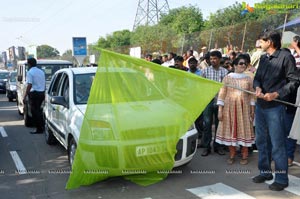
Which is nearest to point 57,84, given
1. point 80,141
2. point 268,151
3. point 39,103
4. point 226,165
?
point 39,103

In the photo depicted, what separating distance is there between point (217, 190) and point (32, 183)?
8.81 feet

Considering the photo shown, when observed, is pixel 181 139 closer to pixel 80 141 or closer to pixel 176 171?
pixel 176 171

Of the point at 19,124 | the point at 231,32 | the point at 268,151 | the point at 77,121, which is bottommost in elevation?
the point at 19,124

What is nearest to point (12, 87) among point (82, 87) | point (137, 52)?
point (137, 52)

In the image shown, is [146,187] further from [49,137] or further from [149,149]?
[49,137]

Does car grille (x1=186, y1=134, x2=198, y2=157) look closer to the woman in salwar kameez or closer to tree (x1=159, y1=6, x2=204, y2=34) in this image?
the woman in salwar kameez

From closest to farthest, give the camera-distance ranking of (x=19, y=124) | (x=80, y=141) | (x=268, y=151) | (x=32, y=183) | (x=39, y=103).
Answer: (x=80, y=141), (x=268, y=151), (x=32, y=183), (x=39, y=103), (x=19, y=124)

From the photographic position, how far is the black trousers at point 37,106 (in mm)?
8955

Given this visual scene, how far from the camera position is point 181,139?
196 inches

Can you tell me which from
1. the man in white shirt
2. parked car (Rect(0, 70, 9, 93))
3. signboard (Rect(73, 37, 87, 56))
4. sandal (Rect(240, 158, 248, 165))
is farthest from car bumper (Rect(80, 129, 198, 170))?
parked car (Rect(0, 70, 9, 93))

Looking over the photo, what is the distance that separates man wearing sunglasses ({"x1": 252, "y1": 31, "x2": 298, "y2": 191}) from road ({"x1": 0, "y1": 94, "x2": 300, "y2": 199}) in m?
0.41

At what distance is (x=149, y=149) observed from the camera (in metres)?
4.54

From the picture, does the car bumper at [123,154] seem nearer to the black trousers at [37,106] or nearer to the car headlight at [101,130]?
the car headlight at [101,130]

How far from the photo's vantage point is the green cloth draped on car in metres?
4.42
